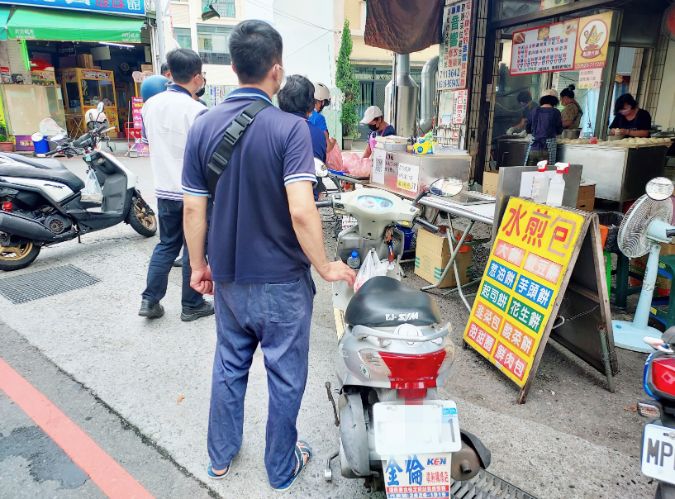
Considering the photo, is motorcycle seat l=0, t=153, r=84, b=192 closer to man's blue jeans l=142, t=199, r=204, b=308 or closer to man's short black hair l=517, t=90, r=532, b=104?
man's blue jeans l=142, t=199, r=204, b=308

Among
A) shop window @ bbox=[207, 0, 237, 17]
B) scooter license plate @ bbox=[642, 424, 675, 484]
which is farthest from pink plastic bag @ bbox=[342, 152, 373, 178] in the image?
shop window @ bbox=[207, 0, 237, 17]

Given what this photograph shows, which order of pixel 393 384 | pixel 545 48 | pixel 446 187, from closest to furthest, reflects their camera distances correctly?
pixel 393 384
pixel 446 187
pixel 545 48

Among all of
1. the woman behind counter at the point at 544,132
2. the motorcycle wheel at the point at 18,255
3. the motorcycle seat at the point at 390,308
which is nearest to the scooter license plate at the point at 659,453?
the motorcycle seat at the point at 390,308

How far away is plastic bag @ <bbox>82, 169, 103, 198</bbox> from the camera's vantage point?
5727 millimetres

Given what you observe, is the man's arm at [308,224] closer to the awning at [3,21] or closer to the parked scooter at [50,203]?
the parked scooter at [50,203]

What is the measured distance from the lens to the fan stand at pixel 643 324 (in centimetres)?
349

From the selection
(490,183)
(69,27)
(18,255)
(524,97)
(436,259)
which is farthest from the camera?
(69,27)

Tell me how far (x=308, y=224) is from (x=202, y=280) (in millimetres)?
734

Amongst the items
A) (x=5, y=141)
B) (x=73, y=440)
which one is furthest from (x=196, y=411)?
(x=5, y=141)

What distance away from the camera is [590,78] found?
22.7ft

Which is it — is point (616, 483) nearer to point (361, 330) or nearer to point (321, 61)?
point (361, 330)

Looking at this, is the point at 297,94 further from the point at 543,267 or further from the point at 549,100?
the point at 549,100

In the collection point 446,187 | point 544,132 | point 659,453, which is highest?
point 544,132

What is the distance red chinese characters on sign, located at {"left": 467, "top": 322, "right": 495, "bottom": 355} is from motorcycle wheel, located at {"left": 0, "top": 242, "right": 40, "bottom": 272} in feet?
15.1
